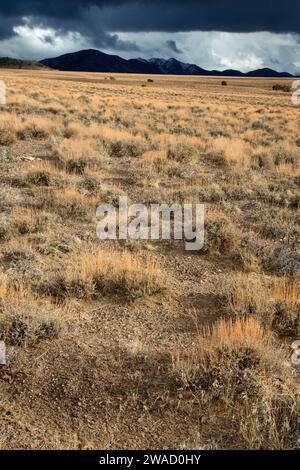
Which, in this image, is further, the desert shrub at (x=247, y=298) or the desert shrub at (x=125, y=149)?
the desert shrub at (x=125, y=149)

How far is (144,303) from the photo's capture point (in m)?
5.92

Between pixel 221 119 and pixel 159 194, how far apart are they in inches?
697

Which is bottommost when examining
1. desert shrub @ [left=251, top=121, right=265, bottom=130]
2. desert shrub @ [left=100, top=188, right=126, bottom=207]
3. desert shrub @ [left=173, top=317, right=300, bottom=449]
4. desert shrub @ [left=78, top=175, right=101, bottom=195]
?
desert shrub @ [left=173, top=317, right=300, bottom=449]

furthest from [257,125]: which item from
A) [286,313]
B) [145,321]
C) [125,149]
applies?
[145,321]

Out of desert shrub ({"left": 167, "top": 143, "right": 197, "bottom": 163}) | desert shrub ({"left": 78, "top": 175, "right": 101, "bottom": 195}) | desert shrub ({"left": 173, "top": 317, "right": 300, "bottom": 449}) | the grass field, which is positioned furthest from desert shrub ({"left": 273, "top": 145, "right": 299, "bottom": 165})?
desert shrub ({"left": 173, "top": 317, "right": 300, "bottom": 449})

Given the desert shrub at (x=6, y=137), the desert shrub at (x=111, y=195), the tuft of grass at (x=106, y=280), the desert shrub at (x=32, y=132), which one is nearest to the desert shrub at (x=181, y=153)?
the desert shrub at (x=111, y=195)

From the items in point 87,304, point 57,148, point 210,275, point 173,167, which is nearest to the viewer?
point 87,304

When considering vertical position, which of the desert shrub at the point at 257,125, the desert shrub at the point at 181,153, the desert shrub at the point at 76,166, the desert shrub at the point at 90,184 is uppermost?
the desert shrub at the point at 257,125

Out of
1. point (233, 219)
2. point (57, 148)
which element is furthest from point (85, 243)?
point (57, 148)

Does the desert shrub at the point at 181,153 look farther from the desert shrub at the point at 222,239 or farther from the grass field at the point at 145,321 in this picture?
the desert shrub at the point at 222,239

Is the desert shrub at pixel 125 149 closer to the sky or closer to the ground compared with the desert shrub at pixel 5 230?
closer to the sky

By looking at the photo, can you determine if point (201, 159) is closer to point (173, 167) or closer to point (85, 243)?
point (173, 167)

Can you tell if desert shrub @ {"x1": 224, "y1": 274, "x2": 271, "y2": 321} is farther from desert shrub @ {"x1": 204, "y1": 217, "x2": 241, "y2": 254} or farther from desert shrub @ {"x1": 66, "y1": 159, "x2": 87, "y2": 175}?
desert shrub @ {"x1": 66, "y1": 159, "x2": 87, "y2": 175}

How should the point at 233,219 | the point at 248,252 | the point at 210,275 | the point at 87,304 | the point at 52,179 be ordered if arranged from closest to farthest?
the point at 87,304, the point at 210,275, the point at 248,252, the point at 233,219, the point at 52,179
